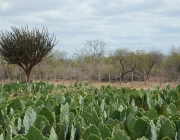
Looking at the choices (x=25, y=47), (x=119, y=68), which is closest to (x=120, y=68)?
(x=119, y=68)

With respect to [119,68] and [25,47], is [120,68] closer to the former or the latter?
[119,68]

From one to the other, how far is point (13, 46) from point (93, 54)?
35751mm

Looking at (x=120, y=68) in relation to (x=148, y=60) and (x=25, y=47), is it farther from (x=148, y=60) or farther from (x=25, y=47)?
(x=25, y=47)

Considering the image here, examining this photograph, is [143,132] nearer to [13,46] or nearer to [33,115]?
[33,115]

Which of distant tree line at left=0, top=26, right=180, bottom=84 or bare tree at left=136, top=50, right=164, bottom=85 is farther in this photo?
bare tree at left=136, top=50, right=164, bottom=85

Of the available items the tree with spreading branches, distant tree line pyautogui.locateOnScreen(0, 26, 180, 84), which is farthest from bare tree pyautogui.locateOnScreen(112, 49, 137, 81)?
the tree with spreading branches

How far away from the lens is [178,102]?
448 cm

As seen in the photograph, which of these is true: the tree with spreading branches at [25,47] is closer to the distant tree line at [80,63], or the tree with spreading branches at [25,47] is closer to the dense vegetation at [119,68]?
the distant tree line at [80,63]

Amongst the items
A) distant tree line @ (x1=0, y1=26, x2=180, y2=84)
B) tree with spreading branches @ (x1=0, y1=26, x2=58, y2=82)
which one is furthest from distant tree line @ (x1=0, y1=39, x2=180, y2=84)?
tree with spreading branches @ (x1=0, y1=26, x2=58, y2=82)

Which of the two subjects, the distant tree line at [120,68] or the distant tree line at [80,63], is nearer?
the distant tree line at [80,63]

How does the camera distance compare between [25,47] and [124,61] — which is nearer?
[25,47]

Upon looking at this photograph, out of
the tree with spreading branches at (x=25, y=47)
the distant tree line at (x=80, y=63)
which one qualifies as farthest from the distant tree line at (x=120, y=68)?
the tree with spreading branches at (x=25, y=47)

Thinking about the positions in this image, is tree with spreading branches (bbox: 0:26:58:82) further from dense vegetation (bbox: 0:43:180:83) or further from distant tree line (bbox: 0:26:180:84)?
dense vegetation (bbox: 0:43:180:83)

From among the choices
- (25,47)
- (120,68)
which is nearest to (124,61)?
(120,68)
